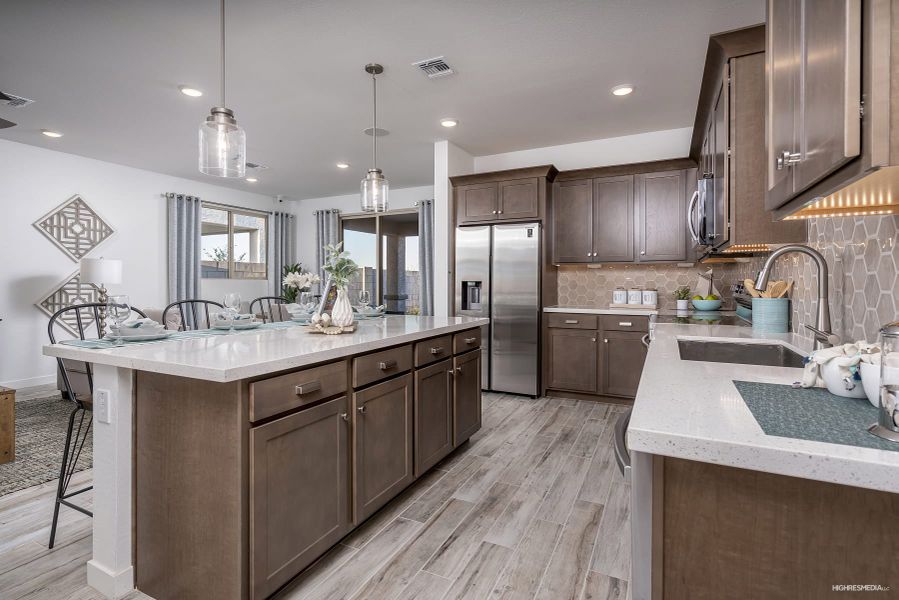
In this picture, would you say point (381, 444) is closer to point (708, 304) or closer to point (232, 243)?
point (708, 304)

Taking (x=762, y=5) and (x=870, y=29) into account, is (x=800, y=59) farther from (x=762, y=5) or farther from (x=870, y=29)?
(x=762, y=5)

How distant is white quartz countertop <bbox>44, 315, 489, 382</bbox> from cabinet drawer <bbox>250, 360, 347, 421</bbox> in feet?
0.15

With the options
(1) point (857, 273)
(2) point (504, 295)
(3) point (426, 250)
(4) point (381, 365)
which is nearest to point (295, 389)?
(4) point (381, 365)

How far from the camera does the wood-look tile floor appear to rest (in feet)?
5.51

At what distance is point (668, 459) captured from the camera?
0.83 m

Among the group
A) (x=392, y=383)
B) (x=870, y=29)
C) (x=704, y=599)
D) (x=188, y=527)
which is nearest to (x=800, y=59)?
(x=870, y=29)

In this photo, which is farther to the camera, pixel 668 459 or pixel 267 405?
pixel 267 405

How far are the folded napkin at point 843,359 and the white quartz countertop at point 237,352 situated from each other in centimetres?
147

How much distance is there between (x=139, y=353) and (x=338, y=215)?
617cm

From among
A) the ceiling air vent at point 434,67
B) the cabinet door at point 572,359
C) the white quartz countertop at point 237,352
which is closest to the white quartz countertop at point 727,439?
the white quartz countertop at point 237,352

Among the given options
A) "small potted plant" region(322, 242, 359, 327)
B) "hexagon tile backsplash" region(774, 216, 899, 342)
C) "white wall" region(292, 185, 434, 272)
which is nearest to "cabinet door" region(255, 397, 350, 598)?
"small potted plant" region(322, 242, 359, 327)

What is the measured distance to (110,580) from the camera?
64.3 inches

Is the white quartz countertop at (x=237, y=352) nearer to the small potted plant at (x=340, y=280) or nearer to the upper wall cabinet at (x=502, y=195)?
the small potted plant at (x=340, y=280)

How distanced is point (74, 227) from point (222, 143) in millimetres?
4499
